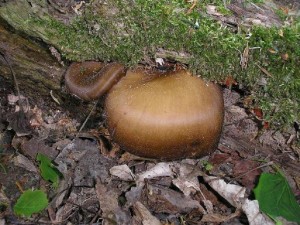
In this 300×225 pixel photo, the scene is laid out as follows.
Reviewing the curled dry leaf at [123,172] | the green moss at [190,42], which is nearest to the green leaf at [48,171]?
the curled dry leaf at [123,172]

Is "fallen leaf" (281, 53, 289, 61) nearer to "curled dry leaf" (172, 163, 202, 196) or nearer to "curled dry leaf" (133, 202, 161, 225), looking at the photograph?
"curled dry leaf" (172, 163, 202, 196)

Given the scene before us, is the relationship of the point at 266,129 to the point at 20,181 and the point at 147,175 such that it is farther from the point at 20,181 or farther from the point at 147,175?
the point at 20,181

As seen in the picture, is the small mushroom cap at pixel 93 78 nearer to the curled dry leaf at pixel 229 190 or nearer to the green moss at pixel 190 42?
the green moss at pixel 190 42

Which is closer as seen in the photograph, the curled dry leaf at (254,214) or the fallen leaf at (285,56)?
the fallen leaf at (285,56)

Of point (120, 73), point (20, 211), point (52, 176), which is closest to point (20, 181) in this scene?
point (52, 176)

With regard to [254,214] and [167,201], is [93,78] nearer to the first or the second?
[167,201]

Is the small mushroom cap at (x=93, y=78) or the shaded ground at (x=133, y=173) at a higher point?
the small mushroom cap at (x=93, y=78)

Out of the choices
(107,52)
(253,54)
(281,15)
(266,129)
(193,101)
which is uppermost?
(281,15)
